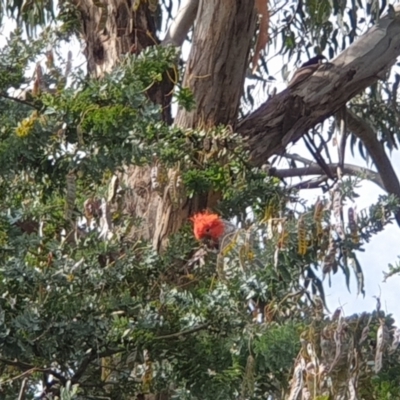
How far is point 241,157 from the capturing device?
1356 mm

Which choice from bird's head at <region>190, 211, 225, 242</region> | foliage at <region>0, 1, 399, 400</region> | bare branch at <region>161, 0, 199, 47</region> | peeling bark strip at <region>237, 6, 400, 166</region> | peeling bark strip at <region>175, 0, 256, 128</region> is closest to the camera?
foliage at <region>0, 1, 399, 400</region>

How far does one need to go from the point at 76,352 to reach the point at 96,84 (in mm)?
322

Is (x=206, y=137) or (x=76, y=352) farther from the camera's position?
(x=206, y=137)

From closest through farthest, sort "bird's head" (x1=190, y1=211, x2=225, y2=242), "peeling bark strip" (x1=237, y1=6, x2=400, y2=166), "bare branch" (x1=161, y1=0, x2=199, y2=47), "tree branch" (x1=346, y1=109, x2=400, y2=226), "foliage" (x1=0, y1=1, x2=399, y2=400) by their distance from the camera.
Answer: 1. "foliage" (x1=0, y1=1, x2=399, y2=400)
2. "bird's head" (x1=190, y1=211, x2=225, y2=242)
3. "peeling bark strip" (x1=237, y1=6, x2=400, y2=166)
4. "bare branch" (x1=161, y1=0, x2=199, y2=47)
5. "tree branch" (x1=346, y1=109, x2=400, y2=226)

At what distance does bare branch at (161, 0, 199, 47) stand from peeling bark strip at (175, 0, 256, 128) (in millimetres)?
295

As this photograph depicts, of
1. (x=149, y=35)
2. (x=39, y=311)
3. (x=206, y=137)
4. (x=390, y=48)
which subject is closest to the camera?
(x=39, y=311)

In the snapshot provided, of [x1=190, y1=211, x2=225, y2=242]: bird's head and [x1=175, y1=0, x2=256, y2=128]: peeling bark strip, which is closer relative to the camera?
[x1=190, y1=211, x2=225, y2=242]: bird's head

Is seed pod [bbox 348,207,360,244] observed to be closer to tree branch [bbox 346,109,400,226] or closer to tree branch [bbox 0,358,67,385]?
tree branch [bbox 0,358,67,385]

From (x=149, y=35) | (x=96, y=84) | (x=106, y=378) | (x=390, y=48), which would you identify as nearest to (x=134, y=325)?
(x=106, y=378)

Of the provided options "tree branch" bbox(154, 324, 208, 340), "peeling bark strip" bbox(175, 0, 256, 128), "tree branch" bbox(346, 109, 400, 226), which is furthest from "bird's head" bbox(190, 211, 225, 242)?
"tree branch" bbox(346, 109, 400, 226)

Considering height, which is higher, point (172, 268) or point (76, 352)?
point (172, 268)

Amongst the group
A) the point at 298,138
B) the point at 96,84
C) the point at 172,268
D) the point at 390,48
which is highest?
the point at 390,48

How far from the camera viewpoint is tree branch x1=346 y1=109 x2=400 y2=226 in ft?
9.18

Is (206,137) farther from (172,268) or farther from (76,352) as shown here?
(76,352)
